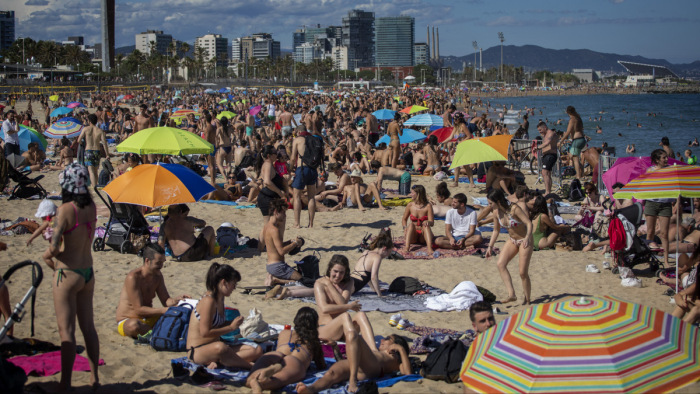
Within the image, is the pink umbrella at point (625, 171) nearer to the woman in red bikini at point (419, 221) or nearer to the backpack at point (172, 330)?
the woman in red bikini at point (419, 221)


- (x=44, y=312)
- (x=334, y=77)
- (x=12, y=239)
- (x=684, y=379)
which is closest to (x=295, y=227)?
(x=12, y=239)

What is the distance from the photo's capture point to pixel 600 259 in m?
8.43

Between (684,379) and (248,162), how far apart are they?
1166cm

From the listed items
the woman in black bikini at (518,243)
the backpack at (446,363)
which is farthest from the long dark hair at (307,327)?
the woman in black bikini at (518,243)

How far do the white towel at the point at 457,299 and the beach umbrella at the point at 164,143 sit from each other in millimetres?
3957

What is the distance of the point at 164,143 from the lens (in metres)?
8.85

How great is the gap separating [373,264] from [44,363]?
10.6 ft

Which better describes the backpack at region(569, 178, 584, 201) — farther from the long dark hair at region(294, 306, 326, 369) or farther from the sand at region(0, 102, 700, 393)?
the long dark hair at region(294, 306, 326, 369)

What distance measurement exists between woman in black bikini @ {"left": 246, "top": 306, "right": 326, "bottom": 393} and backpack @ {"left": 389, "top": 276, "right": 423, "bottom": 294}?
7.73 ft

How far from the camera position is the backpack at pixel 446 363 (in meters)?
4.79

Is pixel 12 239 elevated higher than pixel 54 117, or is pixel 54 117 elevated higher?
pixel 54 117

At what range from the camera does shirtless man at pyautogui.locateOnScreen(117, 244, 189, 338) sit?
209 inches

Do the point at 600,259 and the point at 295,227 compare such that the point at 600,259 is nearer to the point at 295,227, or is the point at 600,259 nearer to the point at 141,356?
the point at 295,227

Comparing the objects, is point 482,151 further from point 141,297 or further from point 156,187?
point 141,297
